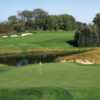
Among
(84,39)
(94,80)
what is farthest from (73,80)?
(84,39)

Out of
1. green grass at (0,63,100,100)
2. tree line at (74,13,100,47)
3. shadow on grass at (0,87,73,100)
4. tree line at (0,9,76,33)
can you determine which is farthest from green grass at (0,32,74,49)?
shadow on grass at (0,87,73,100)

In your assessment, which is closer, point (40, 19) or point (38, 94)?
point (38, 94)

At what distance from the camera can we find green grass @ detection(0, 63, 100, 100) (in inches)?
633

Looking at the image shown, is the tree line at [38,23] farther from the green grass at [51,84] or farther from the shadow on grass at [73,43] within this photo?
the green grass at [51,84]

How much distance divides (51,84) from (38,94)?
5.41ft

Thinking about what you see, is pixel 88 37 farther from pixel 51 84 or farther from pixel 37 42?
pixel 51 84

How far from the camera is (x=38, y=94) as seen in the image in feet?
52.8

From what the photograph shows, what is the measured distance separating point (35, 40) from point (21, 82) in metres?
69.5

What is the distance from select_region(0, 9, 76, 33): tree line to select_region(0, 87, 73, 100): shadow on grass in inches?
4099

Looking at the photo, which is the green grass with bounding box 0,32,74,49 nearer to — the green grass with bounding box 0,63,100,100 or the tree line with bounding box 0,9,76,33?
the tree line with bounding box 0,9,76,33

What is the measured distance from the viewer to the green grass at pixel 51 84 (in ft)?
52.7

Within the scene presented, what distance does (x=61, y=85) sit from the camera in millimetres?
17375

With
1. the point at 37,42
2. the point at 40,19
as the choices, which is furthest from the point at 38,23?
the point at 37,42

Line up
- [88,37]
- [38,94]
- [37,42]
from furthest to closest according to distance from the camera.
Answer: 1. [37,42]
2. [88,37]
3. [38,94]
